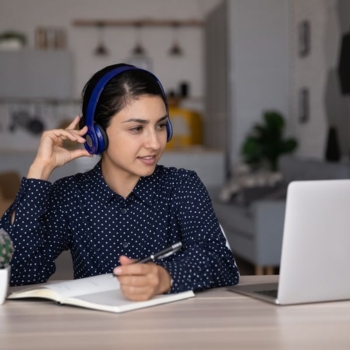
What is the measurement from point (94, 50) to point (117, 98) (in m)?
7.38

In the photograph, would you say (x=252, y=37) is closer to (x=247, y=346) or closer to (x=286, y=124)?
(x=286, y=124)

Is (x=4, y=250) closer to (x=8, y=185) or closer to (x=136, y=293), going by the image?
(x=136, y=293)

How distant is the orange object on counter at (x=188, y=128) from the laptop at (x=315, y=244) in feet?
22.4

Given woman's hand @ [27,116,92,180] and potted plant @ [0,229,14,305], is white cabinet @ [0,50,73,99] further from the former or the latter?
potted plant @ [0,229,14,305]

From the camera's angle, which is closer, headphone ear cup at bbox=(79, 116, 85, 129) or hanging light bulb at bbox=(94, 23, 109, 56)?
headphone ear cup at bbox=(79, 116, 85, 129)

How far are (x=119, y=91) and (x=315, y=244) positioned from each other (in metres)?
0.65

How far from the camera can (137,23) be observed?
359 inches

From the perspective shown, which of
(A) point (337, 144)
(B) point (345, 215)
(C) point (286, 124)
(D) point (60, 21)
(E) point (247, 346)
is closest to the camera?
(E) point (247, 346)

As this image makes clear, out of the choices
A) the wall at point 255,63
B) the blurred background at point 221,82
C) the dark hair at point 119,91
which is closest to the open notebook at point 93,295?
the dark hair at point 119,91

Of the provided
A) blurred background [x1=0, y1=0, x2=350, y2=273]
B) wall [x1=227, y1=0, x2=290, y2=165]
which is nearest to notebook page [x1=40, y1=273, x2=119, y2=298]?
blurred background [x1=0, y1=0, x2=350, y2=273]

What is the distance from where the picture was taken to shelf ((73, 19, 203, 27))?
9.05 metres

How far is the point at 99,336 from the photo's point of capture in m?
1.29

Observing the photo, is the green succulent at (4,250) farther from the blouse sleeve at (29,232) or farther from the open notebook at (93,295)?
the blouse sleeve at (29,232)

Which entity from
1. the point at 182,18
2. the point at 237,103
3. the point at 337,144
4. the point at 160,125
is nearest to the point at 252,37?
the point at 237,103
